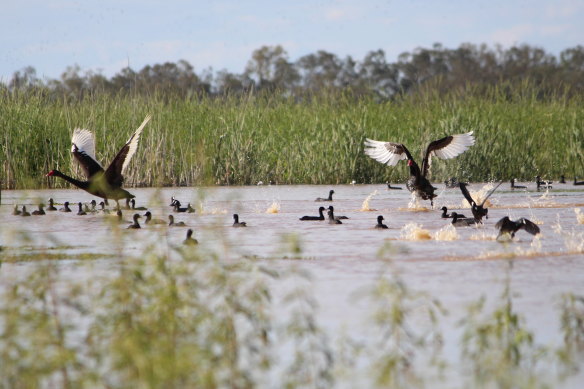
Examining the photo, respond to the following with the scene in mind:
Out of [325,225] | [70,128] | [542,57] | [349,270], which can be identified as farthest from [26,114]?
[542,57]

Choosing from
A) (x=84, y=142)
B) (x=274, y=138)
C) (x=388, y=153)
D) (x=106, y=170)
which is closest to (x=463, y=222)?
(x=106, y=170)

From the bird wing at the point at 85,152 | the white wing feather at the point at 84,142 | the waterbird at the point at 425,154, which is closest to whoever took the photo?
the bird wing at the point at 85,152

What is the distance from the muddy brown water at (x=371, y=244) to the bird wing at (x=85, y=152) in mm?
752

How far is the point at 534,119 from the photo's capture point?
2239cm

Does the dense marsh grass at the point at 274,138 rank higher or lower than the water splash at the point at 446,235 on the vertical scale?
higher

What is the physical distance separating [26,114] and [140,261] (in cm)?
1479

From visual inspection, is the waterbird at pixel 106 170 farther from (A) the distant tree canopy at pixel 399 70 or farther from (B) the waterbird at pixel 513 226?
(A) the distant tree canopy at pixel 399 70

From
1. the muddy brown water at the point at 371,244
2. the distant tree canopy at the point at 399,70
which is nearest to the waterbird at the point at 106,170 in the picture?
the muddy brown water at the point at 371,244

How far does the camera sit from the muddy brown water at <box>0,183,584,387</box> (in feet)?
20.3

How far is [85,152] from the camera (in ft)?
45.2

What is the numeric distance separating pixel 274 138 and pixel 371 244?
11069 millimetres

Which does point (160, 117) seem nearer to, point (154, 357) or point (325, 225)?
point (325, 225)

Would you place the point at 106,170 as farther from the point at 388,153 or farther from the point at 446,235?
the point at 388,153

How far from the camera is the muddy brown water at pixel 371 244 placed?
6.18m
